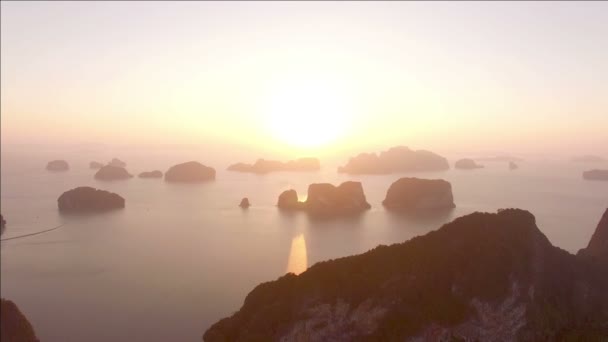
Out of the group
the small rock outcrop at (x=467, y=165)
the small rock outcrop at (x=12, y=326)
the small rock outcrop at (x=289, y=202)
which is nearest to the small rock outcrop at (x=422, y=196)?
the small rock outcrop at (x=289, y=202)

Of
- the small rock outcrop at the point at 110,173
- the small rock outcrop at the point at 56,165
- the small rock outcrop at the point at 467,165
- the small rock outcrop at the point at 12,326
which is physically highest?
the small rock outcrop at the point at 56,165

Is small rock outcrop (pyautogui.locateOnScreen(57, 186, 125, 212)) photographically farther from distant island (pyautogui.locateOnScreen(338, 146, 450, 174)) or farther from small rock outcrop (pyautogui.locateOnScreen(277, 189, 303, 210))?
distant island (pyautogui.locateOnScreen(338, 146, 450, 174))

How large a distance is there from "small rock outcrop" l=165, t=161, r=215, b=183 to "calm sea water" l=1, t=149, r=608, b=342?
18938mm

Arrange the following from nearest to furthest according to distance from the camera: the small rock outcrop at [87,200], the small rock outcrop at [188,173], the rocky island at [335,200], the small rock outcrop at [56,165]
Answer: the small rock outcrop at [87,200] → the rocky island at [335,200] → the small rock outcrop at [56,165] → the small rock outcrop at [188,173]

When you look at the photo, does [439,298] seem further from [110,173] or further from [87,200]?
[110,173]

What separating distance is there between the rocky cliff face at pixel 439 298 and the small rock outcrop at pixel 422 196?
6402cm

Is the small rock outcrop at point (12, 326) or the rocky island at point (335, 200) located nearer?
the small rock outcrop at point (12, 326)

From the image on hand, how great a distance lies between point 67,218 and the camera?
276ft

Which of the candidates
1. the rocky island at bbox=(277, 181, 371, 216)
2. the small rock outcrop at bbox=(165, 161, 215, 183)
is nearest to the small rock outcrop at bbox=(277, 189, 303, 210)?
the rocky island at bbox=(277, 181, 371, 216)

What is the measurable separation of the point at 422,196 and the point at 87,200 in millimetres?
77479

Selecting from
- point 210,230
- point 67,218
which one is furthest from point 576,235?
point 67,218

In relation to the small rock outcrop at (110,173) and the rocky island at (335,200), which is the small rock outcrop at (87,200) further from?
the rocky island at (335,200)

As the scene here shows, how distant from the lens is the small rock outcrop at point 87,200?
90.8 m

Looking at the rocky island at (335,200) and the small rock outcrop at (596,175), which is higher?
the small rock outcrop at (596,175)
